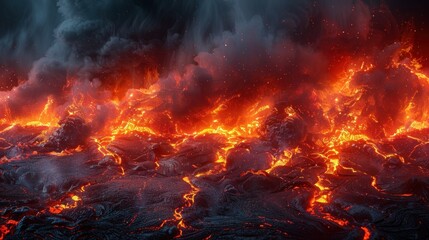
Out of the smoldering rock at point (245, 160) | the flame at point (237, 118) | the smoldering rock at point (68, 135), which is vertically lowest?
the smoldering rock at point (245, 160)

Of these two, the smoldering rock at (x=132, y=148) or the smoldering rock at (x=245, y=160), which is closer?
the smoldering rock at (x=245, y=160)

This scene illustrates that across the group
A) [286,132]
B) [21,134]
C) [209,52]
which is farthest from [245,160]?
[21,134]

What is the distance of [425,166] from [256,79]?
8576 mm

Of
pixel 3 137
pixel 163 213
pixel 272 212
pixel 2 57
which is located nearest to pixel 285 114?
pixel 272 212

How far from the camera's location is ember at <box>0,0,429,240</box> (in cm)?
873

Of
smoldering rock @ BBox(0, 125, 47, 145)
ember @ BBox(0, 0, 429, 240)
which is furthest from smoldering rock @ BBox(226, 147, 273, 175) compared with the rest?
smoldering rock @ BBox(0, 125, 47, 145)

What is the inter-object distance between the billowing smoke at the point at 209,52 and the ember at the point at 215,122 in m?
0.08

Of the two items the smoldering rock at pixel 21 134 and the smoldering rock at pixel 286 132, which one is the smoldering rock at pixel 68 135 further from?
the smoldering rock at pixel 286 132

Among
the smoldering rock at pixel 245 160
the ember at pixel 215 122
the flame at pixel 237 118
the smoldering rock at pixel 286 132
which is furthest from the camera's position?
the flame at pixel 237 118

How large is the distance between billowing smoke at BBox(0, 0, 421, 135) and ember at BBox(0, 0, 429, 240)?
0.25 feet

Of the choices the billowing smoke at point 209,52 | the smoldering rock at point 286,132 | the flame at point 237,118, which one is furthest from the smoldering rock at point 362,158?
the billowing smoke at point 209,52

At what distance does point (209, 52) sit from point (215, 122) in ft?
15.7

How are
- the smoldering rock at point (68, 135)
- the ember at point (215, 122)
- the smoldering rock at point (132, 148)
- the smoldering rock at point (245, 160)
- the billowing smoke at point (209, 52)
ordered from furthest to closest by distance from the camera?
the billowing smoke at point (209, 52), the smoldering rock at point (68, 135), the smoldering rock at point (132, 148), the smoldering rock at point (245, 160), the ember at point (215, 122)

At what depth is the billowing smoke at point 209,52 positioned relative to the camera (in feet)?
56.7
